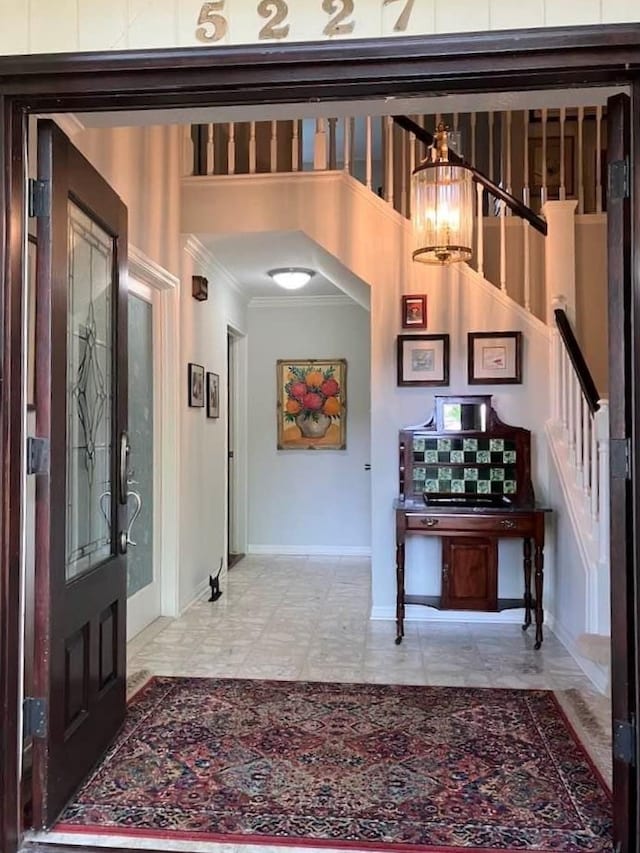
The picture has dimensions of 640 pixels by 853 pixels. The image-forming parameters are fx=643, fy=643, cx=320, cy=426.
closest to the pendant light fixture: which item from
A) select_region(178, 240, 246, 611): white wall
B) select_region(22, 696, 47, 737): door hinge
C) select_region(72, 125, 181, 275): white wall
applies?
select_region(72, 125, 181, 275): white wall

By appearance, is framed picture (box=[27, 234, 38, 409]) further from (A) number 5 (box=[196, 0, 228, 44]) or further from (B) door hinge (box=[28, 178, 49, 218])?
(A) number 5 (box=[196, 0, 228, 44])

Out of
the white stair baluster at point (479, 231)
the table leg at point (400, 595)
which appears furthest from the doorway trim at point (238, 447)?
the table leg at point (400, 595)

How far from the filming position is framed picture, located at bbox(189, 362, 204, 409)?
4.49 meters

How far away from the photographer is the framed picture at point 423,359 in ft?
13.8

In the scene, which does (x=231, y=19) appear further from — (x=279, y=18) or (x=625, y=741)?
(x=625, y=741)

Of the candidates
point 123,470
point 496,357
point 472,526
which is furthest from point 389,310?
point 123,470

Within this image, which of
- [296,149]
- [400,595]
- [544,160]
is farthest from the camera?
[544,160]

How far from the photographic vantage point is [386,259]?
421cm

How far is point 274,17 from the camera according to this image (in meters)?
1.71

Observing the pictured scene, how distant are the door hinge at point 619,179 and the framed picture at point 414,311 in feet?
7.98

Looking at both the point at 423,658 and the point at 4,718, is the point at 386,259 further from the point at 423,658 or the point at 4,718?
the point at 4,718

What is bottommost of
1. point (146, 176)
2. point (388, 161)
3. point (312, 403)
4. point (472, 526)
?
point (472, 526)

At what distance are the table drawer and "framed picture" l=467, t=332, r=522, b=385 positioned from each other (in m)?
0.97

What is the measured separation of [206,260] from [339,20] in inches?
129
